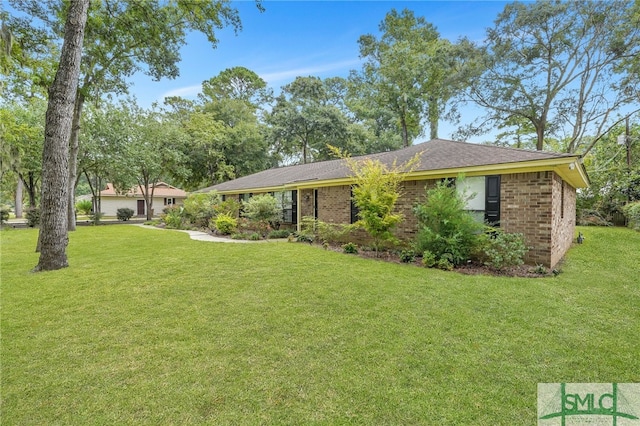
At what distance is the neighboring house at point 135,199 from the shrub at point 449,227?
32644mm

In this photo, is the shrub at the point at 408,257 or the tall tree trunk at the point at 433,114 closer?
the shrub at the point at 408,257

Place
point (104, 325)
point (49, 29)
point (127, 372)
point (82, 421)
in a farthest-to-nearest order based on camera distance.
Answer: point (49, 29) < point (104, 325) < point (127, 372) < point (82, 421)

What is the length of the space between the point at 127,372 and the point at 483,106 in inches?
962

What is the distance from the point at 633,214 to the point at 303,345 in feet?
54.3

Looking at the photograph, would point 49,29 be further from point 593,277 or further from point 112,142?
point 593,277

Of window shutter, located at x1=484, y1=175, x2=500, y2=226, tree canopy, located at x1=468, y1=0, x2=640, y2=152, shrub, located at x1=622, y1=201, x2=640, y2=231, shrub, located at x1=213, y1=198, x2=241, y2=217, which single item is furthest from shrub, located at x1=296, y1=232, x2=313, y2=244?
tree canopy, located at x1=468, y1=0, x2=640, y2=152

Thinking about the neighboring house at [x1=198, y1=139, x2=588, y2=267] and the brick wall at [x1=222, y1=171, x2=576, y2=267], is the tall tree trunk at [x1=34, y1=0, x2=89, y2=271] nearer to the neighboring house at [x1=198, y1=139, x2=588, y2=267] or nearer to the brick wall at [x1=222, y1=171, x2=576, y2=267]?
the neighboring house at [x1=198, y1=139, x2=588, y2=267]

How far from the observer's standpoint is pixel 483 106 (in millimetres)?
21031

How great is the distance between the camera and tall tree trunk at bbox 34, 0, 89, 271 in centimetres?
681

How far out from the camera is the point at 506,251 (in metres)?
6.78

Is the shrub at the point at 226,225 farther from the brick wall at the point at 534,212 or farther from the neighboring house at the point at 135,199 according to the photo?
the neighboring house at the point at 135,199

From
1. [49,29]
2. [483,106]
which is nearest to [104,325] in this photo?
[49,29]

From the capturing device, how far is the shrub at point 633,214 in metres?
12.3

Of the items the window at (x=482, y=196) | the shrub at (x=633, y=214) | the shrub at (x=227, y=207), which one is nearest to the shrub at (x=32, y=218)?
the shrub at (x=227, y=207)
